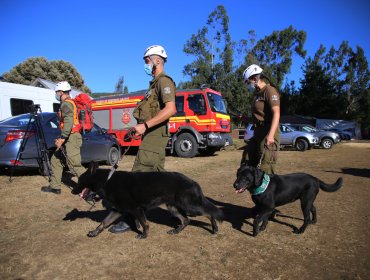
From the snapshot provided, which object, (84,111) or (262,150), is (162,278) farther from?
(84,111)

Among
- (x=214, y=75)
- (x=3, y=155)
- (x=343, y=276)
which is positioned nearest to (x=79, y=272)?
(x=343, y=276)

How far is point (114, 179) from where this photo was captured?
367 centimetres

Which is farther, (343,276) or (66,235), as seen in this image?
(66,235)

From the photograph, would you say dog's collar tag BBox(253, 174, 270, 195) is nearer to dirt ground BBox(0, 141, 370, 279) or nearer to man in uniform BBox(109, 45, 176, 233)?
dirt ground BBox(0, 141, 370, 279)

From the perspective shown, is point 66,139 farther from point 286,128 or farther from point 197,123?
point 286,128

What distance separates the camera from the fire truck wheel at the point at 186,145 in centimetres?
1264

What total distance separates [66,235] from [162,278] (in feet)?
5.47

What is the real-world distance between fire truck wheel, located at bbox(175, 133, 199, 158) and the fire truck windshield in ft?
5.00

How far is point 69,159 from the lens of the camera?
5863 millimetres

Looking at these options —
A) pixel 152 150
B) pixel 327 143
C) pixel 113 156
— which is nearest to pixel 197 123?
pixel 113 156

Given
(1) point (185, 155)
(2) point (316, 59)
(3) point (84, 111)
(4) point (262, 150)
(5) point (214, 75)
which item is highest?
(2) point (316, 59)

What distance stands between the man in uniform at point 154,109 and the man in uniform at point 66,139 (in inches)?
95.6

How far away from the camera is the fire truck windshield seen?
12.7 m

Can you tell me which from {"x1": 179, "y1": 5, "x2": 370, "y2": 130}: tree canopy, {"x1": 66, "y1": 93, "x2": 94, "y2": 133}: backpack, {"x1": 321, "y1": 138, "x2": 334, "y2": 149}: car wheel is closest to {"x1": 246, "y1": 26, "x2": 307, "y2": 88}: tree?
{"x1": 179, "y1": 5, "x2": 370, "y2": 130}: tree canopy
